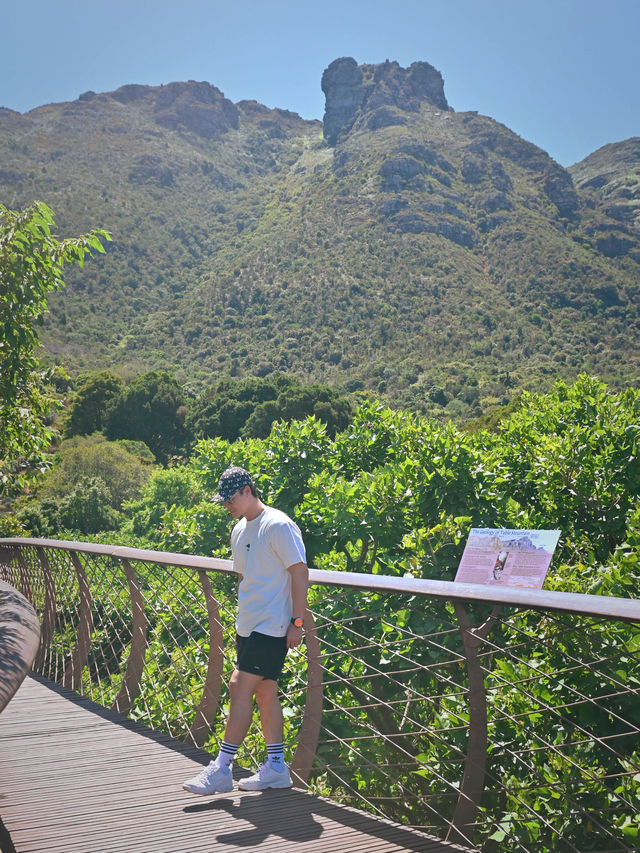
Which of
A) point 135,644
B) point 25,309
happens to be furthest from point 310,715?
point 25,309

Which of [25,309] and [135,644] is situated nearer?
[135,644]

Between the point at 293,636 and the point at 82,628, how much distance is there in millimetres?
2983

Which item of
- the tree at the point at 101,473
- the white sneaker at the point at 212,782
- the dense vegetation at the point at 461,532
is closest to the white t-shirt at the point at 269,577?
the dense vegetation at the point at 461,532

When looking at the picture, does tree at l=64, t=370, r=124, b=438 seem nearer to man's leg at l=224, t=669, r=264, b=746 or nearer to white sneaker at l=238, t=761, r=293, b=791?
man's leg at l=224, t=669, r=264, b=746

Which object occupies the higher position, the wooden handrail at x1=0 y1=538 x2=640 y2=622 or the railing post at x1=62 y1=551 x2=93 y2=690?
the wooden handrail at x1=0 y1=538 x2=640 y2=622

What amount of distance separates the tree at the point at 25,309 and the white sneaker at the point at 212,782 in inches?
136

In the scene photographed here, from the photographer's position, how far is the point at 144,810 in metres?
3.30

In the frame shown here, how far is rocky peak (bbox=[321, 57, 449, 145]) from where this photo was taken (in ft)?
493

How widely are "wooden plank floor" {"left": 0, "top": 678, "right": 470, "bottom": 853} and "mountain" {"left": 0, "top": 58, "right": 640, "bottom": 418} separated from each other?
5600cm

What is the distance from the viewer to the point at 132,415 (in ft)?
188

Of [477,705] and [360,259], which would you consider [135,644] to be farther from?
[360,259]

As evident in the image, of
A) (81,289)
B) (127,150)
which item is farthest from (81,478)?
(127,150)

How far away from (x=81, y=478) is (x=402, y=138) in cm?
9935

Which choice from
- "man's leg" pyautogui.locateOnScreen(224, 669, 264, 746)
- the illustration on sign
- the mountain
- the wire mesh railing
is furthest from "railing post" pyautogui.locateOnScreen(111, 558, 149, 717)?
the mountain
